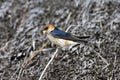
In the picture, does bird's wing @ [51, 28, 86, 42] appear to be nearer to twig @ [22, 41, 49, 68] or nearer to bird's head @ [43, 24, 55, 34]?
bird's head @ [43, 24, 55, 34]

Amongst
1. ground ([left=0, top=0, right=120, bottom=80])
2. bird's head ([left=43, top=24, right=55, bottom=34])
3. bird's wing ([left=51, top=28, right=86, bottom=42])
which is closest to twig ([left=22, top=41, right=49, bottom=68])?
ground ([left=0, top=0, right=120, bottom=80])

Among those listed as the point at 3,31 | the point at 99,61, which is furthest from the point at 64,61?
the point at 3,31

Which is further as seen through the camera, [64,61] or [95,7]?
[95,7]

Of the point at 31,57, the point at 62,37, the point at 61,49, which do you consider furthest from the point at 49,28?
the point at 31,57

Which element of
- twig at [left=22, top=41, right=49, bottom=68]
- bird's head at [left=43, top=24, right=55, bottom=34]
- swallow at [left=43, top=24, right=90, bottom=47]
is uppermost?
bird's head at [left=43, top=24, right=55, bottom=34]

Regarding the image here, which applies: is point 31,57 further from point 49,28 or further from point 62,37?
point 62,37

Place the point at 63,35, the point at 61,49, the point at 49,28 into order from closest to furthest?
the point at 63,35 → the point at 49,28 → the point at 61,49

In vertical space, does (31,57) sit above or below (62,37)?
below

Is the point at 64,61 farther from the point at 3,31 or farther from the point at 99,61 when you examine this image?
the point at 3,31
